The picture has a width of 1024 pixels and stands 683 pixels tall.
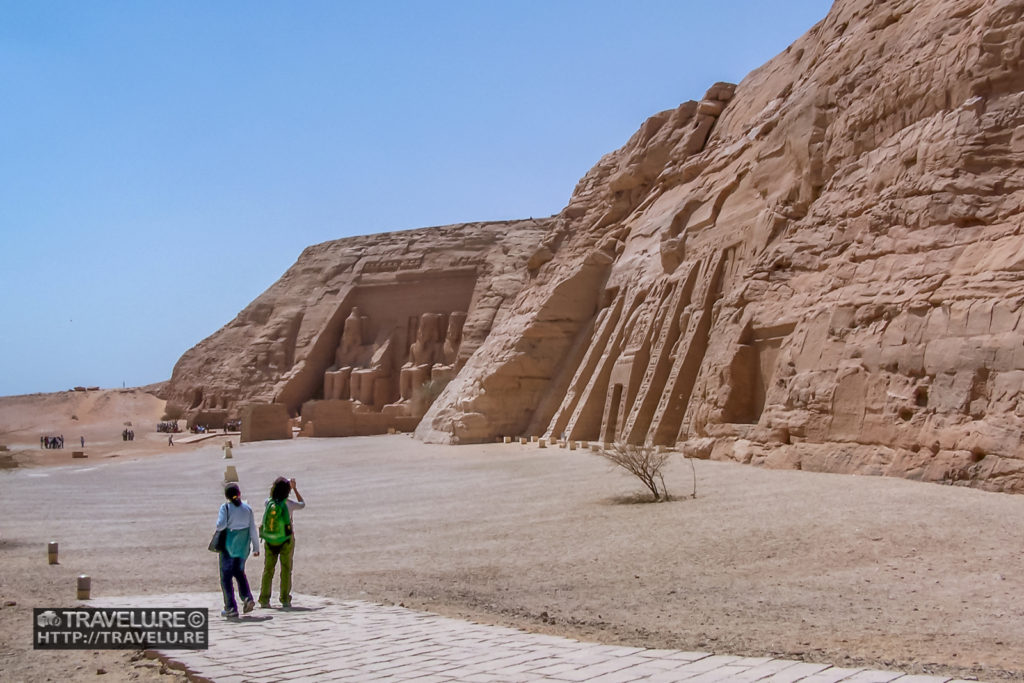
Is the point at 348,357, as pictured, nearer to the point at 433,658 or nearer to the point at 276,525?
the point at 276,525

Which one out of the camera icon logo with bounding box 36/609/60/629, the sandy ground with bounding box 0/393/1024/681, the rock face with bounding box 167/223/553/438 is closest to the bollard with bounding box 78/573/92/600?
the sandy ground with bounding box 0/393/1024/681

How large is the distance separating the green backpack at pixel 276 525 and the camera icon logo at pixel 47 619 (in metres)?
1.56

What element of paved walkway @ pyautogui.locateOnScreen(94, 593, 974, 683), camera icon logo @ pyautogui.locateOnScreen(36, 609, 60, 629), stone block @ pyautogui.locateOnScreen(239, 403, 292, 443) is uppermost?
stone block @ pyautogui.locateOnScreen(239, 403, 292, 443)

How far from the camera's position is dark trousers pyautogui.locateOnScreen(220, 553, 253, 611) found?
6648mm

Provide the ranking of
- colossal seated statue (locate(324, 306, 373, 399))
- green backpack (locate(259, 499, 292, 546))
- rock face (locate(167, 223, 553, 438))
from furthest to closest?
colossal seated statue (locate(324, 306, 373, 399)) → rock face (locate(167, 223, 553, 438)) → green backpack (locate(259, 499, 292, 546))

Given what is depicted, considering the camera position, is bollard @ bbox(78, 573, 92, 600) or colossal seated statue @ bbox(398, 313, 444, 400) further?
colossal seated statue @ bbox(398, 313, 444, 400)

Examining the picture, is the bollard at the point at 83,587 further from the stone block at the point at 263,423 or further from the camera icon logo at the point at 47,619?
the stone block at the point at 263,423

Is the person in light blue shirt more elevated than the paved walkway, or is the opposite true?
the person in light blue shirt

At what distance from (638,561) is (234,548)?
3.61m

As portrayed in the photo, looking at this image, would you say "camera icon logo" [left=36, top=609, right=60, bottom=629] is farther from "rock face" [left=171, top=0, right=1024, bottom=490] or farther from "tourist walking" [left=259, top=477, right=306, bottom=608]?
"rock face" [left=171, top=0, right=1024, bottom=490]

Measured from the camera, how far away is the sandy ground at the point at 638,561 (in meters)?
5.66

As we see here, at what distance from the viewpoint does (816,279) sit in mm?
13922

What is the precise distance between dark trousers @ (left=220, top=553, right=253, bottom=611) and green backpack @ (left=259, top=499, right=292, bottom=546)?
1.15 ft

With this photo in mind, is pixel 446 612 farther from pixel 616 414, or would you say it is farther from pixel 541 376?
pixel 541 376
